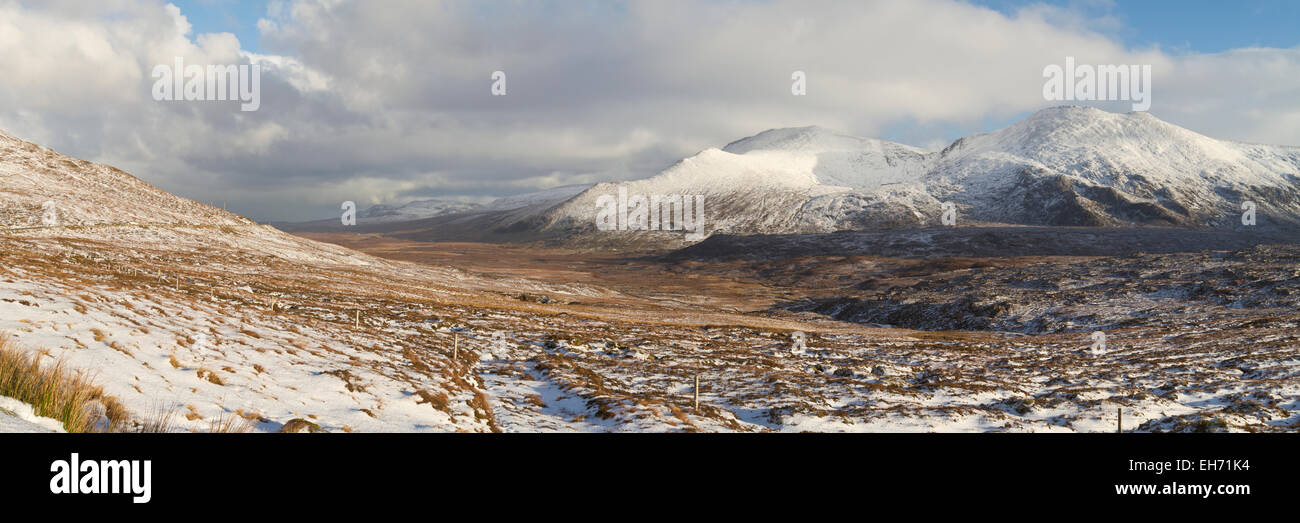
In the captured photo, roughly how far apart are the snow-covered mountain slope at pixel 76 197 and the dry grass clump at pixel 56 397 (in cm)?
6453

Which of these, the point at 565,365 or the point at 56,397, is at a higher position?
the point at 56,397

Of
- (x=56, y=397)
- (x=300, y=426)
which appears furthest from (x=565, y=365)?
(x=56, y=397)

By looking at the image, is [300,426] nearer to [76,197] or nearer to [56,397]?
[56,397]

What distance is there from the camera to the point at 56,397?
752 centimetres

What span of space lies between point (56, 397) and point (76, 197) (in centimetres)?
7967

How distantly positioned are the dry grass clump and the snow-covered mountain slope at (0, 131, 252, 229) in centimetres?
6453

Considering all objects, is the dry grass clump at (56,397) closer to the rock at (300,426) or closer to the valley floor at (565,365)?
the valley floor at (565,365)

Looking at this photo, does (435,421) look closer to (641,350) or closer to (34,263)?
(641,350)

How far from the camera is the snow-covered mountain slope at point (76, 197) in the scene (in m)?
57.9

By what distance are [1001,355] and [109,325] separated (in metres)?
39.2

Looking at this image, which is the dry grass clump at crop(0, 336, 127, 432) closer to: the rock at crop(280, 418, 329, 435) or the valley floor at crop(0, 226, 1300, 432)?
the valley floor at crop(0, 226, 1300, 432)

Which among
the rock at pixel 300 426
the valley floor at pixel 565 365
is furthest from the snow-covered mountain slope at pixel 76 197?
the rock at pixel 300 426

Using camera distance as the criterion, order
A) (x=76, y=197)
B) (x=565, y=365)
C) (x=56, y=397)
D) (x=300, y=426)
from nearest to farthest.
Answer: (x=56, y=397), (x=300, y=426), (x=565, y=365), (x=76, y=197)
